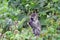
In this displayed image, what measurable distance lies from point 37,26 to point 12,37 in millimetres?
421

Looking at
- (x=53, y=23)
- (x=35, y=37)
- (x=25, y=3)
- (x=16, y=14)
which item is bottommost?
(x=35, y=37)

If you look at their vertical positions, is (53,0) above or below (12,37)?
above

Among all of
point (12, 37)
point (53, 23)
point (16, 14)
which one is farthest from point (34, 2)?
point (12, 37)

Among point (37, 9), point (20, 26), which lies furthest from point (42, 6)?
point (20, 26)

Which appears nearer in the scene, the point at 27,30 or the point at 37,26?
the point at 37,26

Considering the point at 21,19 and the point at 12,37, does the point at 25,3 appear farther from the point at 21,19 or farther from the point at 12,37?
the point at 12,37

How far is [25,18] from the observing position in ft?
14.1

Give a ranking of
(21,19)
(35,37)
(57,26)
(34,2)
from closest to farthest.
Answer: (35,37), (57,26), (21,19), (34,2)

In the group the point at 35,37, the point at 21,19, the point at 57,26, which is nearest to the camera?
the point at 35,37

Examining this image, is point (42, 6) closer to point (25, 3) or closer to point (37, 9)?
point (37, 9)

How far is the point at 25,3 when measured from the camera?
4699 mm

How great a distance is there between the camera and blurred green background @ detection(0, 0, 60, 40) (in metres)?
3.62

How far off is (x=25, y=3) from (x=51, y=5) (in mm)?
561

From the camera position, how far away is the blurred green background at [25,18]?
3615 millimetres
